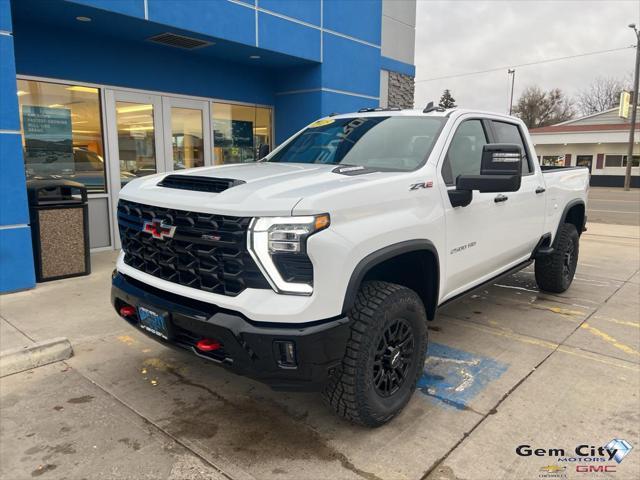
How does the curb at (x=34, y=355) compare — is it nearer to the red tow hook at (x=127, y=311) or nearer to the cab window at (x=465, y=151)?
the red tow hook at (x=127, y=311)

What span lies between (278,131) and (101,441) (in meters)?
8.79

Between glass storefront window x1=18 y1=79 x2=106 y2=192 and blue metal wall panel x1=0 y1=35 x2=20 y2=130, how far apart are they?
1876 mm

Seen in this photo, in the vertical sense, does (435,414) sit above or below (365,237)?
below

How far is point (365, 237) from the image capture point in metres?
2.73

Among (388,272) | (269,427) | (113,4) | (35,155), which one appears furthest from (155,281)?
(35,155)

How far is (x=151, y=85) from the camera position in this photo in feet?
28.0

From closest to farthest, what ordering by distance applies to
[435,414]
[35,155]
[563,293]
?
1. [435,414]
2. [563,293]
3. [35,155]

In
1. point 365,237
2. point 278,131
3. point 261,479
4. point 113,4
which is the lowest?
point 261,479

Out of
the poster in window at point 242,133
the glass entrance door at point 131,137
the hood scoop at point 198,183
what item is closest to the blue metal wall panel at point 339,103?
the poster in window at point 242,133

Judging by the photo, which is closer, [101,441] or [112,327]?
[101,441]

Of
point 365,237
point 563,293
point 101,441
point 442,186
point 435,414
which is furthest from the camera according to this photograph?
point 563,293

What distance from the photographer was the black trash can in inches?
241

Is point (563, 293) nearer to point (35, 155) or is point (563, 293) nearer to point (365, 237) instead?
point (365, 237)

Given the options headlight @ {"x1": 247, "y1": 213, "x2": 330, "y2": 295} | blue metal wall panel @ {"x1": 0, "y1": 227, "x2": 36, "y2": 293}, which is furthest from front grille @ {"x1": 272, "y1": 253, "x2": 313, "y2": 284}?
blue metal wall panel @ {"x1": 0, "y1": 227, "x2": 36, "y2": 293}
